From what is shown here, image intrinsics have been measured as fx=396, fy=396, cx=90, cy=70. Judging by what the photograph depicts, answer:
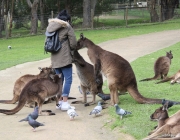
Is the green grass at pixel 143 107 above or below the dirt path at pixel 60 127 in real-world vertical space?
above

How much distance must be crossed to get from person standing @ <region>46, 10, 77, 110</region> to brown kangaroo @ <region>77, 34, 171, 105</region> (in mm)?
541

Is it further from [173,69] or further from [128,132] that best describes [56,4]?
[128,132]

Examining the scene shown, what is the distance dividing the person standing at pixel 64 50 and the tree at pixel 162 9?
89.6 ft

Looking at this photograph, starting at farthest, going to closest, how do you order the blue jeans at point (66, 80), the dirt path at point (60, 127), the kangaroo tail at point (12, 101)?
1. the kangaroo tail at point (12, 101)
2. the blue jeans at point (66, 80)
3. the dirt path at point (60, 127)

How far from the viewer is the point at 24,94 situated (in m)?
7.99

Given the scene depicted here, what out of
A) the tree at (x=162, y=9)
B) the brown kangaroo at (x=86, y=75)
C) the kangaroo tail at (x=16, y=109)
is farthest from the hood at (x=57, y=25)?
the tree at (x=162, y=9)

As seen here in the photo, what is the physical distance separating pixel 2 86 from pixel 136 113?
5.53 m

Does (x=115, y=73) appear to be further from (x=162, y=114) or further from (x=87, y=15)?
(x=87, y=15)

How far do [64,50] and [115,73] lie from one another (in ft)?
3.90

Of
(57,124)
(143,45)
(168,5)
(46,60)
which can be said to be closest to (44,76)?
(57,124)

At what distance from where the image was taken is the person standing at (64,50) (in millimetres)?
8336

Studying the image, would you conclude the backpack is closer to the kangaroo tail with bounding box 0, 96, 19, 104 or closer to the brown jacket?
the brown jacket

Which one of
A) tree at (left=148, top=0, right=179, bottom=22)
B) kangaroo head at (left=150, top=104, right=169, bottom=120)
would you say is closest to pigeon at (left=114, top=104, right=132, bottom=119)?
kangaroo head at (left=150, top=104, right=169, bottom=120)

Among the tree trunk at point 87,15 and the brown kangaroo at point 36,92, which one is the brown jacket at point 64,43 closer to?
the brown kangaroo at point 36,92
